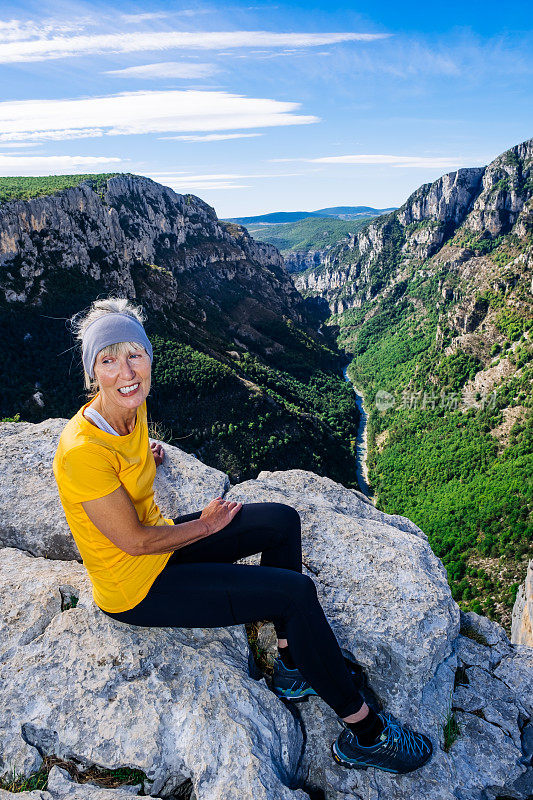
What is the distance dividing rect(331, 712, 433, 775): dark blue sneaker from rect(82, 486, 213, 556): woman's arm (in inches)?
97.7

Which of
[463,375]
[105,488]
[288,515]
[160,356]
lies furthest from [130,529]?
[463,375]

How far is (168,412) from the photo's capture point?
148ft

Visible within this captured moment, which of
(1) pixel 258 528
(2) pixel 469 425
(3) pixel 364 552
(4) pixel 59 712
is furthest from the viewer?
(2) pixel 469 425

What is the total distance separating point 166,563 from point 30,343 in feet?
152

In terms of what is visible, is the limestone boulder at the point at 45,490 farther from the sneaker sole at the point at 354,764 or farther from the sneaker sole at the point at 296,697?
the sneaker sole at the point at 354,764

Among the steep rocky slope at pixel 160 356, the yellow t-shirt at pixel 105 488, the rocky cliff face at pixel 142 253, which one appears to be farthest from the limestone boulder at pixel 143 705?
the rocky cliff face at pixel 142 253

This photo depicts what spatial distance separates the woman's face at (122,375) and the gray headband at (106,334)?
0.23 feet

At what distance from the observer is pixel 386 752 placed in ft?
13.1

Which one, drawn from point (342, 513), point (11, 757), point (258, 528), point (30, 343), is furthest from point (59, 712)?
point (30, 343)

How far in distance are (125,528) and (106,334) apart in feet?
5.74

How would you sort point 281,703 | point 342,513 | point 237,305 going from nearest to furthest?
point 281,703, point 342,513, point 237,305

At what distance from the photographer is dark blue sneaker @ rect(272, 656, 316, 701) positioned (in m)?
4.48

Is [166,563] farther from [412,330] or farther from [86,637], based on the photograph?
[412,330]

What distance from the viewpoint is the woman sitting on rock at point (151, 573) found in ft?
12.4
